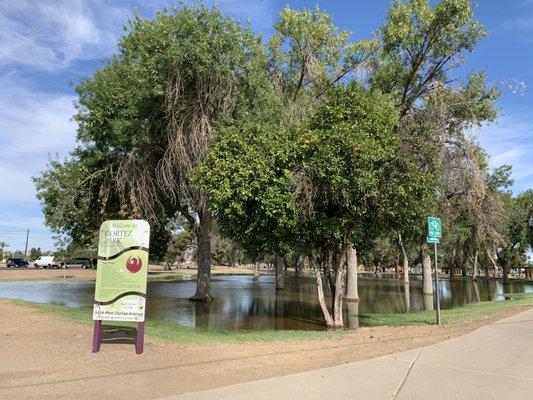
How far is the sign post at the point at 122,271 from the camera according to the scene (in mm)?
9570

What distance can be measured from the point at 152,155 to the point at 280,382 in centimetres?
1682

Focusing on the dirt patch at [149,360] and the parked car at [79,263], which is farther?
the parked car at [79,263]

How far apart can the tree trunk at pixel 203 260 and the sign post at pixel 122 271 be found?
1665 cm

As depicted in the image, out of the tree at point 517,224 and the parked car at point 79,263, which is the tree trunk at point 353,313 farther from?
the parked car at point 79,263

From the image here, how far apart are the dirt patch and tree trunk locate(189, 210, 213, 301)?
15.1 metres

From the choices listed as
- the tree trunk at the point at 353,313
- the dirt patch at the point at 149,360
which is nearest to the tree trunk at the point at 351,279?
the tree trunk at the point at 353,313

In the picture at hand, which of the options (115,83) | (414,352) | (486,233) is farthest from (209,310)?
(486,233)

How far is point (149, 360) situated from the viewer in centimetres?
855

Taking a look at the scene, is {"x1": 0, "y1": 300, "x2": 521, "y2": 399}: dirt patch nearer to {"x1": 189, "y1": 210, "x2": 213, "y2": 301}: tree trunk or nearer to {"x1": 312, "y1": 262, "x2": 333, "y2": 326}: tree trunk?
{"x1": 312, "y1": 262, "x2": 333, "y2": 326}: tree trunk

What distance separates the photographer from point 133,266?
31.7ft

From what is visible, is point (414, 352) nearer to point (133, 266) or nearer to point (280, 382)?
point (280, 382)

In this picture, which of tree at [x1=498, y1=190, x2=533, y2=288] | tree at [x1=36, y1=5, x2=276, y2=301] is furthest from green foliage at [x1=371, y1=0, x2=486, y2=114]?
tree at [x1=498, y1=190, x2=533, y2=288]

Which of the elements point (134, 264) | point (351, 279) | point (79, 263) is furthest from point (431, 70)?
point (79, 263)

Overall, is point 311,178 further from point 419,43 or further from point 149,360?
point 419,43
